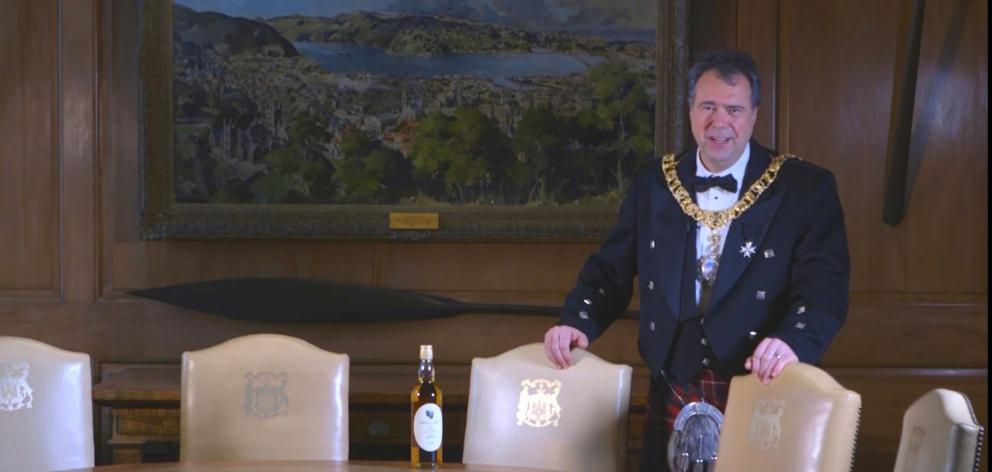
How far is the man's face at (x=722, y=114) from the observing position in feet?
9.79

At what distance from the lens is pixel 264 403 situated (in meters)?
3.33

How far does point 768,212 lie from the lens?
9.97ft

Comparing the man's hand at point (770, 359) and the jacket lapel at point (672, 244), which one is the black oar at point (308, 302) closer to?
the jacket lapel at point (672, 244)

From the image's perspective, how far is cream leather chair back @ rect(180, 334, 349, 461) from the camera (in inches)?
130

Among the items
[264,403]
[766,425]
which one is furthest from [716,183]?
[264,403]

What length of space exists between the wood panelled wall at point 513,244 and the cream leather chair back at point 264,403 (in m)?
1.37

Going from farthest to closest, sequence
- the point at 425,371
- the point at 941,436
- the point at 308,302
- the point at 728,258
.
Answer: the point at 308,302 < the point at 728,258 < the point at 425,371 < the point at 941,436

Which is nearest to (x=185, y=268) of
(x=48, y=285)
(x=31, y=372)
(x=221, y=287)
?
(x=221, y=287)

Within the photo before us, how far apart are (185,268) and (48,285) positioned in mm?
481

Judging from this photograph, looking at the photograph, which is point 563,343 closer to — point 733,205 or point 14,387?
point 733,205

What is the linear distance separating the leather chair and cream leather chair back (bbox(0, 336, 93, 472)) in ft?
6.39

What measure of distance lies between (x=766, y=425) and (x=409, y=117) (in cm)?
236

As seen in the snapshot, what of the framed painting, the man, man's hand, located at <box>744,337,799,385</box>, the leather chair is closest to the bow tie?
the man

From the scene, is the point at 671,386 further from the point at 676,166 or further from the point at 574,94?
the point at 574,94
